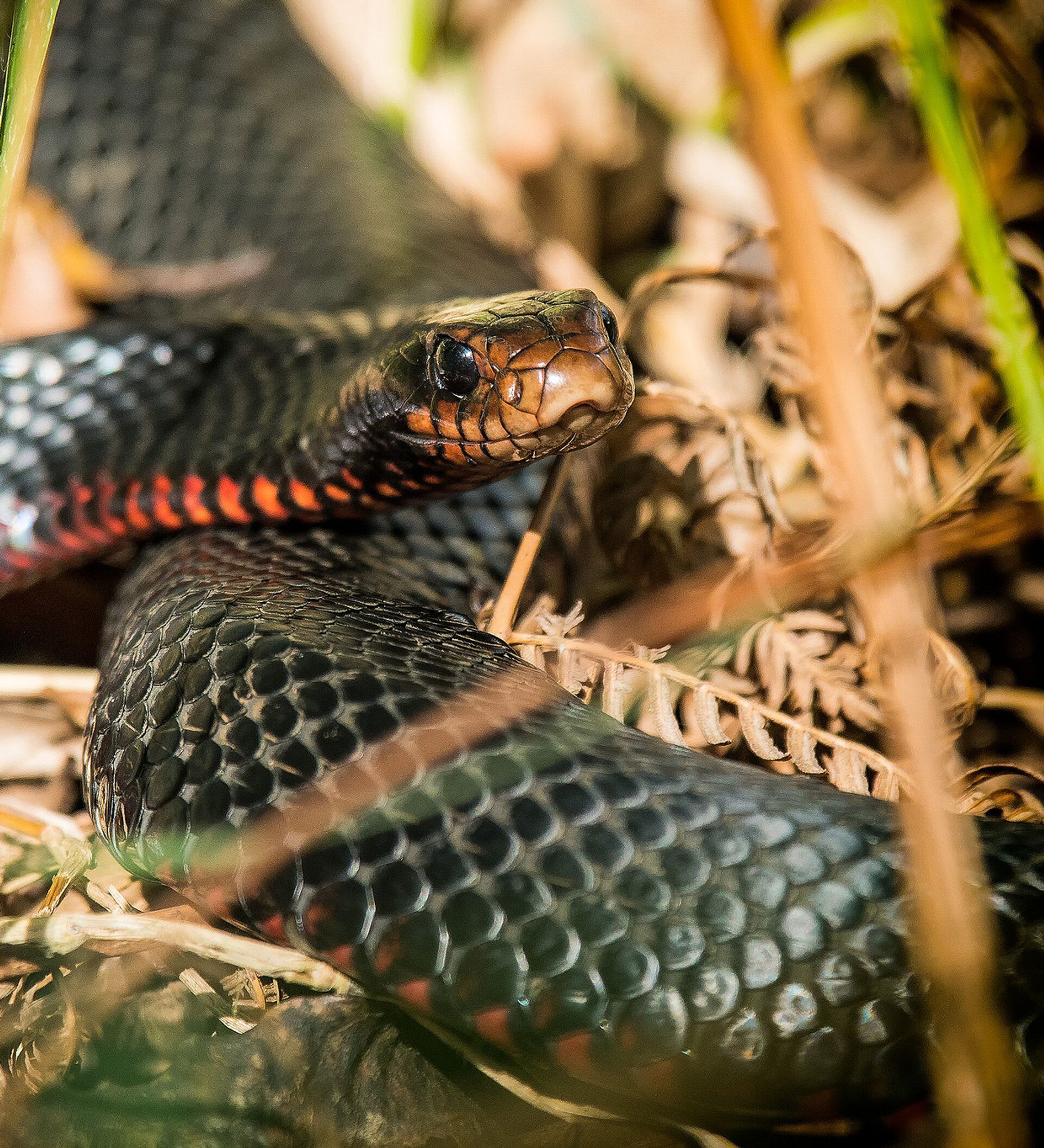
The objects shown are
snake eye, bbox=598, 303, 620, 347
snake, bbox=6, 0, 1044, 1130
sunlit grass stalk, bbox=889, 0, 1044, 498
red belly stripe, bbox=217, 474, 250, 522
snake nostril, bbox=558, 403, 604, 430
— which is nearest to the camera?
sunlit grass stalk, bbox=889, 0, 1044, 498

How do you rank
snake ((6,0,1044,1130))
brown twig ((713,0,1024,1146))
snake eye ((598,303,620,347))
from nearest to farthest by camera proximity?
1. brown twig ((713,0,1024,1146))
2. snake ((6,0,1044,1130))
3. snake eye ((598,303,620,347))

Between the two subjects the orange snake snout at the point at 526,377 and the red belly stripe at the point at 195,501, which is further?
the red belly stripe at the point at 195,501

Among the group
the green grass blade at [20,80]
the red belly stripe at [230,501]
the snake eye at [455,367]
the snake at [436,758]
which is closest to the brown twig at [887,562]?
the snake at [436,758]

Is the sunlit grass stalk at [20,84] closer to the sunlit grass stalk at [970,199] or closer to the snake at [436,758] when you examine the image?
the snake at [436,758]

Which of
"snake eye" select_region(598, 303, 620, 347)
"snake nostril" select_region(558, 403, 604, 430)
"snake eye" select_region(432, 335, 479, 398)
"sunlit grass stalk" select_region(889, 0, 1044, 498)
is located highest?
"sunlit grass stalk" select_region(889, 0, 1044, 498)

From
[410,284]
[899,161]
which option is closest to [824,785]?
[410,284]

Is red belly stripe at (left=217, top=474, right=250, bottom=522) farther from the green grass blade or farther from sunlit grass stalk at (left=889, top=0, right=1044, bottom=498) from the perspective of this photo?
sunlit grass stalk at (left=889, top=0, right=1044, bottom=498)

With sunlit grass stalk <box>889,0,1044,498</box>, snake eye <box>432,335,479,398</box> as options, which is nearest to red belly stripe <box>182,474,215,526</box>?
snake eye <box>432,335,479,398</box>
